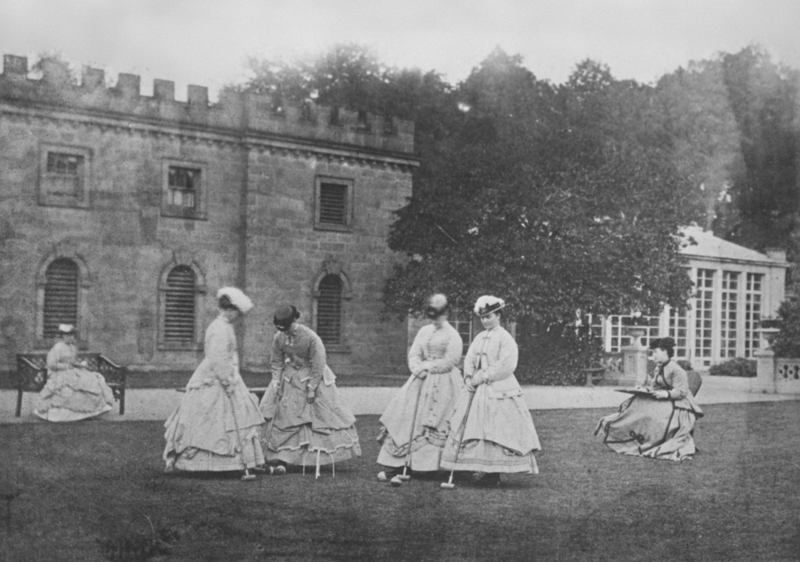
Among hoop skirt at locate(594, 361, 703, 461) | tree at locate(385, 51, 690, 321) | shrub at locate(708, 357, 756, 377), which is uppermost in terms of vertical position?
tree at locate(385, 51, 690, 321)

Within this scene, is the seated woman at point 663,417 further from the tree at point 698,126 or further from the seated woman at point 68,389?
the tree at point 698,126

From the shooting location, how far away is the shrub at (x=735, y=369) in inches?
1144

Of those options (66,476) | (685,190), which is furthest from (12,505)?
(685,190)

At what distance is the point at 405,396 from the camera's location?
850 cm

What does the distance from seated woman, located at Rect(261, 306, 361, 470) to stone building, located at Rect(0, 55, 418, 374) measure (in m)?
15.6

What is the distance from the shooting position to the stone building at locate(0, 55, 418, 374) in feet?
74.6

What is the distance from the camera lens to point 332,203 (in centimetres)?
2692

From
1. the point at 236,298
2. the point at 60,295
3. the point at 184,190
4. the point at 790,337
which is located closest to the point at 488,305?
the point at 236,298

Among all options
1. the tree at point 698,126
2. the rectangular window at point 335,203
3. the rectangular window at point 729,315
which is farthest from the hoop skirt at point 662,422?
the rectangular window at point 729,315

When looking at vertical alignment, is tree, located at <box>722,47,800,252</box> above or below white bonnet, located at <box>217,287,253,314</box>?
above

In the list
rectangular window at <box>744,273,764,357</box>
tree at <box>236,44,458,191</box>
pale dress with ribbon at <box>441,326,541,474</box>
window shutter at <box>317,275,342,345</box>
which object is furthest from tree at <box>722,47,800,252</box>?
window shutter at <box>317,275,342,345</box>

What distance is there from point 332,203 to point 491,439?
63.4 ft

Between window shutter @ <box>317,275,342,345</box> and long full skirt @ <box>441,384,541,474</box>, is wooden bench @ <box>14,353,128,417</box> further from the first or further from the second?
window shutter @ <box>317,275,342,345</box>

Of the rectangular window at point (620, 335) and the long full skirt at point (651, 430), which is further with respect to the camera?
the rectangular window at point (620, 335)
